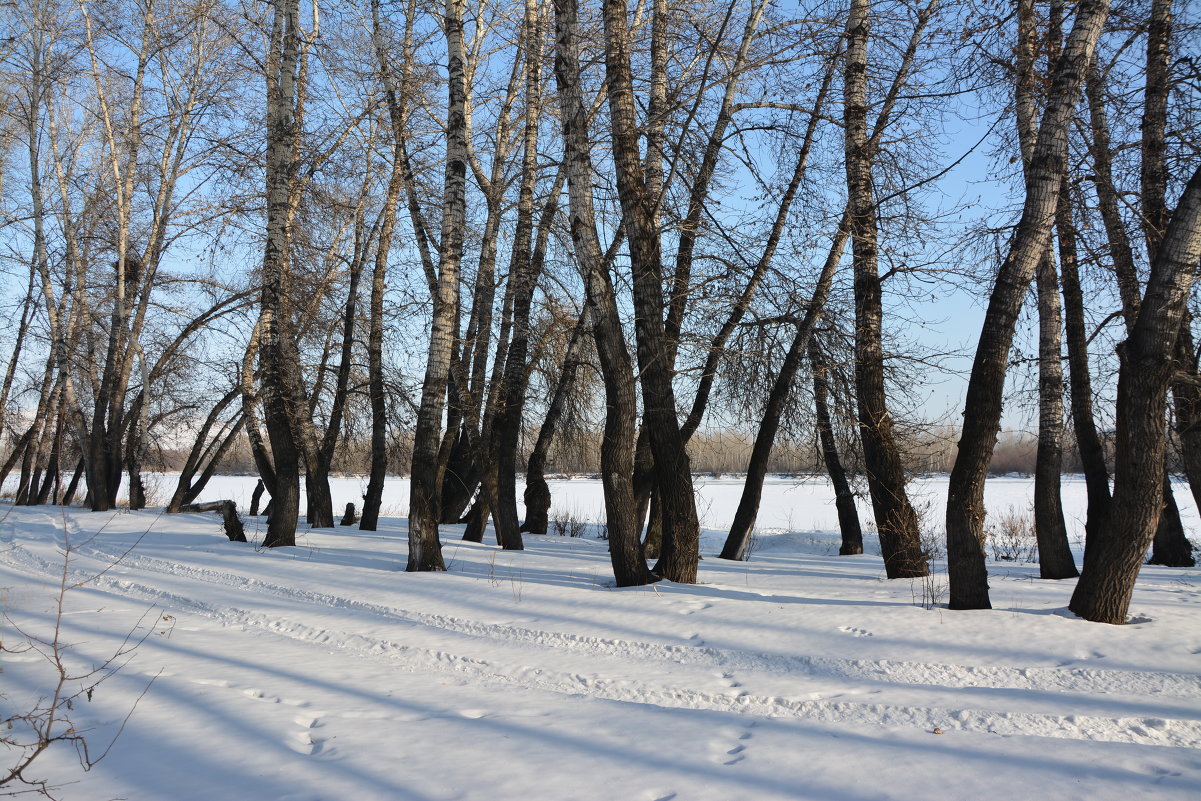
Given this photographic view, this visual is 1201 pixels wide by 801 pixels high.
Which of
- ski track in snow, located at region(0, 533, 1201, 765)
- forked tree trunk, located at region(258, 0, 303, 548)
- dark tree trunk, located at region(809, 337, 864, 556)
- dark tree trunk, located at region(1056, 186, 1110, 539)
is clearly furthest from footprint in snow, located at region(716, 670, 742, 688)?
forked tree trunk, located at region(258, 0, 303, 548)

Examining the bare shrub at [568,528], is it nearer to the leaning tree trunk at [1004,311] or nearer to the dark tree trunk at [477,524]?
the dark tree trunk at [477,524]

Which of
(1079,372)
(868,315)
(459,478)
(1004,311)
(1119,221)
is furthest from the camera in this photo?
(459,478)

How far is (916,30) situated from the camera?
30.0ft

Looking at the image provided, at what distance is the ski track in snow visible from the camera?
3910 mm

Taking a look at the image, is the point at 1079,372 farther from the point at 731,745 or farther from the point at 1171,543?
the point at 731,745

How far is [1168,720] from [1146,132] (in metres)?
6.99

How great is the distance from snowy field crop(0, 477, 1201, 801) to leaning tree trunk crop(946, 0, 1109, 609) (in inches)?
21.6

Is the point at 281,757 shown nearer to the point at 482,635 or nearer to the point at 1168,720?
the point at 482,635

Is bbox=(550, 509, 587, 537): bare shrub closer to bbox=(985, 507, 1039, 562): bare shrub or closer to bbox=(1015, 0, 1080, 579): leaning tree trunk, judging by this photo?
bbox=(985, 507, 1039, 562): bare shrub

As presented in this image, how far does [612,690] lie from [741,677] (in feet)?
2.74

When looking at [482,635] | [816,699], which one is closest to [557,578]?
[482,635]

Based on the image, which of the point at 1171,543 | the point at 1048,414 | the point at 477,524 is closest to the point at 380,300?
the point at 477,524

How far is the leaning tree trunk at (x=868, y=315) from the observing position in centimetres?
793

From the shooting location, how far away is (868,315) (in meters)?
8.00
